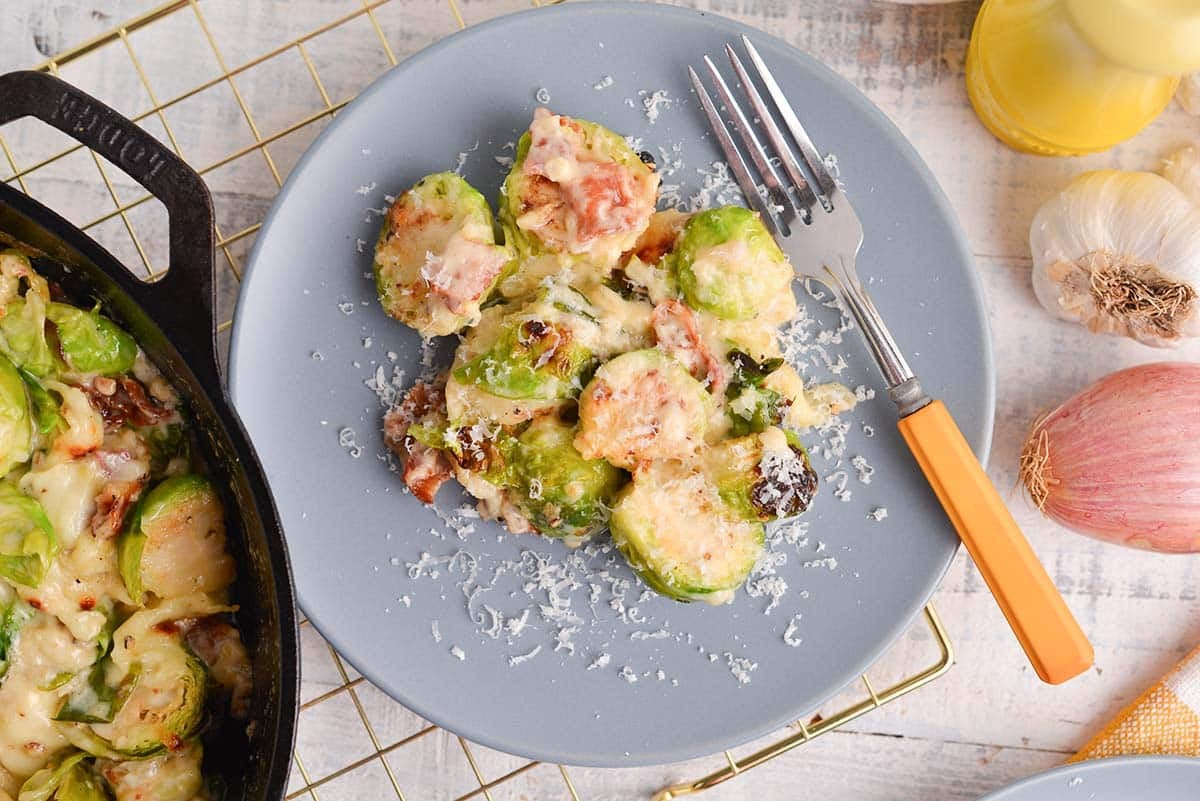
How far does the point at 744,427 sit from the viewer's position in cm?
186

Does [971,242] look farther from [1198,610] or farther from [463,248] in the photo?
[463,248]

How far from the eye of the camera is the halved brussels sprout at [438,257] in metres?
1.78

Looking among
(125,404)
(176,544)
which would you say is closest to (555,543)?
(176,544)

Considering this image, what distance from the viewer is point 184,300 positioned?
5.27ft

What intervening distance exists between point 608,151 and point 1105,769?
145cm

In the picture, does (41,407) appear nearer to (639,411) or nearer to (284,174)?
(284,174)

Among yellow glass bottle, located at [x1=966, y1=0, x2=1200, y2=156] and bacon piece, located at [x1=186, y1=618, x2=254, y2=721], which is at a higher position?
yellow glass bottle, located at [x1=966, y1=0, x2=1200, y2=156]

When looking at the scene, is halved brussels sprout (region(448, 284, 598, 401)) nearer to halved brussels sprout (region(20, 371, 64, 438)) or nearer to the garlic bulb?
halved brussels sprout (region(20, 371, 64, 438))

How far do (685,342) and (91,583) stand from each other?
98 centimetres

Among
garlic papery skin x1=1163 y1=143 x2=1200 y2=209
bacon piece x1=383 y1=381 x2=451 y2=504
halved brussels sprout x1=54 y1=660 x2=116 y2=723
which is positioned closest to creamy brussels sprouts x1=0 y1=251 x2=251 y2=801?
halved brussels sprout x1=54 y1=660 x2=116 y2=723

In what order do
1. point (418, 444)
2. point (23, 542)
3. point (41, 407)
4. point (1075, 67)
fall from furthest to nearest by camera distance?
point (1075, 67)
point (418, 444)
point (41, 407)
point (23, 542)

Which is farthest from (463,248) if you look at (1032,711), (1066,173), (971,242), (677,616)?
(1032,711)

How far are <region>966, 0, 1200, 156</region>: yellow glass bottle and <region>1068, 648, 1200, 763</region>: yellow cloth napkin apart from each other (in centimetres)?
107

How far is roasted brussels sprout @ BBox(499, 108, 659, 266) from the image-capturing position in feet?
5.90
